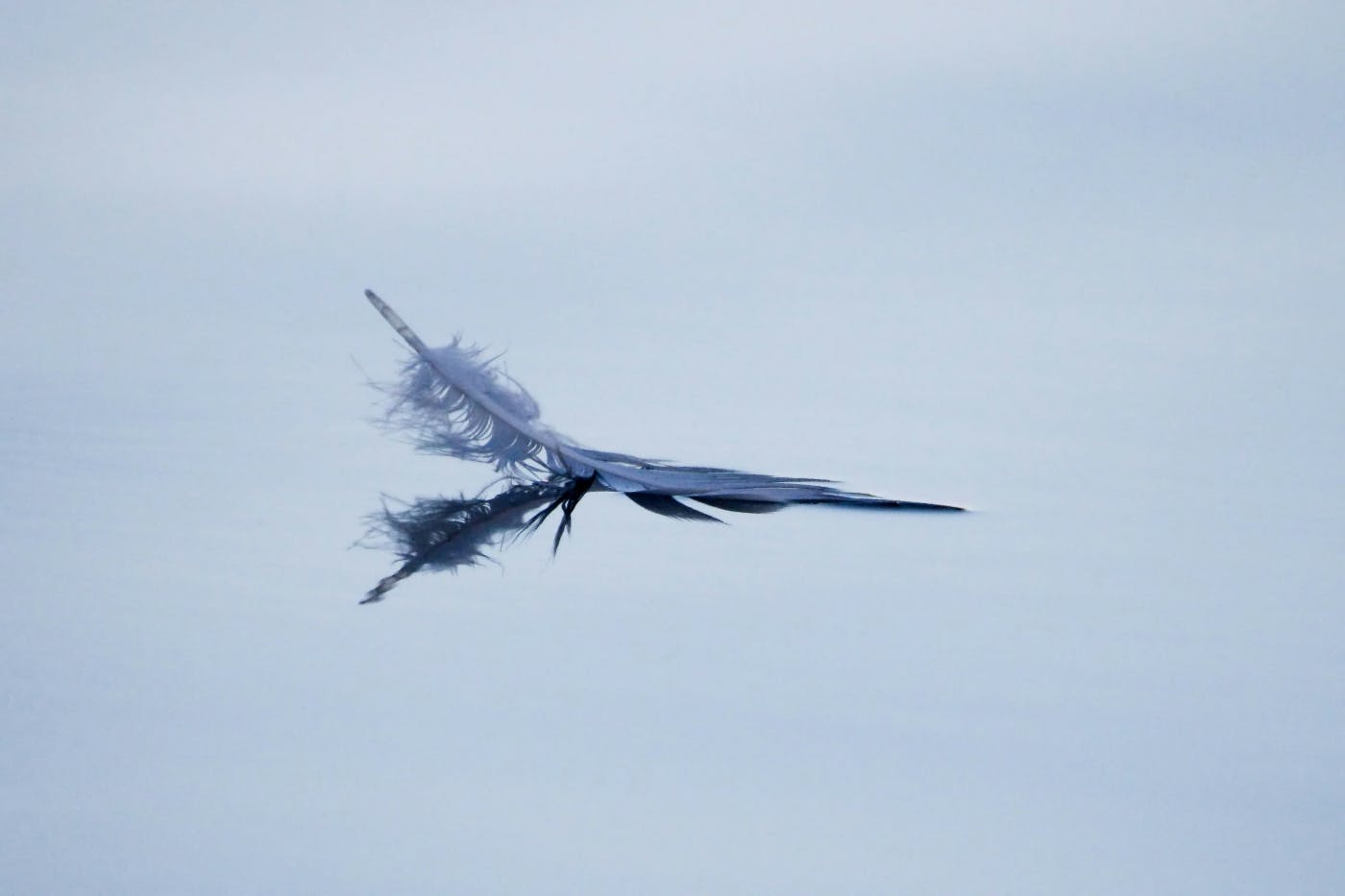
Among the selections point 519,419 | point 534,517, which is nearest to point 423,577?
point 534,517

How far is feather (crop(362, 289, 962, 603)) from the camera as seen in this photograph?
1.13m

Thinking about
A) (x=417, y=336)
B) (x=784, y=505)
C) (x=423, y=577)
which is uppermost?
(x=417, y=336)

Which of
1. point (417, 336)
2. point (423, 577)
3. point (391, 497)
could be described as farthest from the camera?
point (417, 336)

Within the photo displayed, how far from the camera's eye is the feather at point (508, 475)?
1.13m

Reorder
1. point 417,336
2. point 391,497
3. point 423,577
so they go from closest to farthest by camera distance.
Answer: point 423,577
point 391,497
point 417,336

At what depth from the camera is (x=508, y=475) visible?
1212 millimetres

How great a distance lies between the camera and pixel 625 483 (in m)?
1.21

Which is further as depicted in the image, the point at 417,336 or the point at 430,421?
the point at 417,336

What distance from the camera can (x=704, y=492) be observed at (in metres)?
1.20

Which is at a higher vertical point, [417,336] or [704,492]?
[417,336]

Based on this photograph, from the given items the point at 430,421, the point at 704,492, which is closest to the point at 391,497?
the point at 430,421

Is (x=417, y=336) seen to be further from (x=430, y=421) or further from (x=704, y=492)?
(x=704, y=492)

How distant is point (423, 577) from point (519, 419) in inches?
8.4

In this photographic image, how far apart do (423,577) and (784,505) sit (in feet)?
0.85
